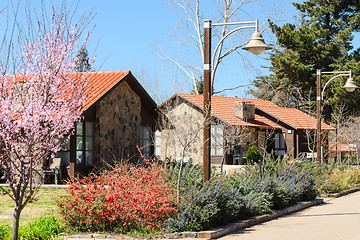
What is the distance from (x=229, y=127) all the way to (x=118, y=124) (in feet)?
40.2

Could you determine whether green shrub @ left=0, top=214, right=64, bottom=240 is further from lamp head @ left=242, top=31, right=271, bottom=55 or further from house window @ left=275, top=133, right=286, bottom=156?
house window @ left=275, top=133, right=286, bottom=156

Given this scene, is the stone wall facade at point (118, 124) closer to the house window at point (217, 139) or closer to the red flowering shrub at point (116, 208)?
the red flowering shrub at point (116, 208)

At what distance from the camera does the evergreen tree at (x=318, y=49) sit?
137 feet

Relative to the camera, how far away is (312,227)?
11.7 metres

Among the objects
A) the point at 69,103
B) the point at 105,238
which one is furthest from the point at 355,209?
the point at 69,103

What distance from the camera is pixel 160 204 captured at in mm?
10555

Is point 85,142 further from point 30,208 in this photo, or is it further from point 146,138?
point 30,208

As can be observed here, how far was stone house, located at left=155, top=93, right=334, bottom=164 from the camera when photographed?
33.2 metres

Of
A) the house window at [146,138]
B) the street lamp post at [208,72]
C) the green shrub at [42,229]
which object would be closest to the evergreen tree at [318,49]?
the house window at [146,138]

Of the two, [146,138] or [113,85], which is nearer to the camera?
[113,85]

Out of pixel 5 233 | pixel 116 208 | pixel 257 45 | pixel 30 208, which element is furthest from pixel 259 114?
pixel 5 233

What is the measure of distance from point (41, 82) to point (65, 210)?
4423 millimetres

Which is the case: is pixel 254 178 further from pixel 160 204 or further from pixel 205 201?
pixel 160 204

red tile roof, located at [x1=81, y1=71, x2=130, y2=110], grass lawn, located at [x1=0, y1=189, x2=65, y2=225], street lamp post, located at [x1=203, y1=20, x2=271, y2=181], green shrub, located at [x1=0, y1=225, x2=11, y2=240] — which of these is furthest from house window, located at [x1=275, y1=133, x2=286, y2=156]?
green shrub, located at [x1=0, y1=225, x2=11, y2=240]
